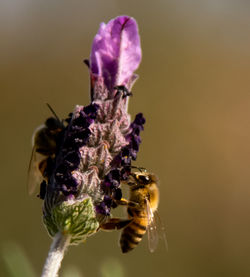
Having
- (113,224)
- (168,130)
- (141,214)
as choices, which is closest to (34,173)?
(113,224)

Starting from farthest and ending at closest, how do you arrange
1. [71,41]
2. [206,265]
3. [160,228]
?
[71,41] < [206,265] < [160,228]

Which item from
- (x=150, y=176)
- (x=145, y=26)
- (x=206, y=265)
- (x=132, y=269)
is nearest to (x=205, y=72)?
(x=145, y=26)

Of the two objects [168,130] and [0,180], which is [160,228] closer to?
[0,180]

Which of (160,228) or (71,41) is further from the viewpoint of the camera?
(71,41)

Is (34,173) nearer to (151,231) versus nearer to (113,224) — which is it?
(113,224)

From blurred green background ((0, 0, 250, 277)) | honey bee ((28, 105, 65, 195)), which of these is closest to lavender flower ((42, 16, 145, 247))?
honey bee ((28, 105, 65, 195))

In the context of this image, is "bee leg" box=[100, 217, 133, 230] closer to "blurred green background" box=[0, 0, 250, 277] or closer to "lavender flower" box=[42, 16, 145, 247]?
"lavender flower" box=[42, 16, 145, 247]
